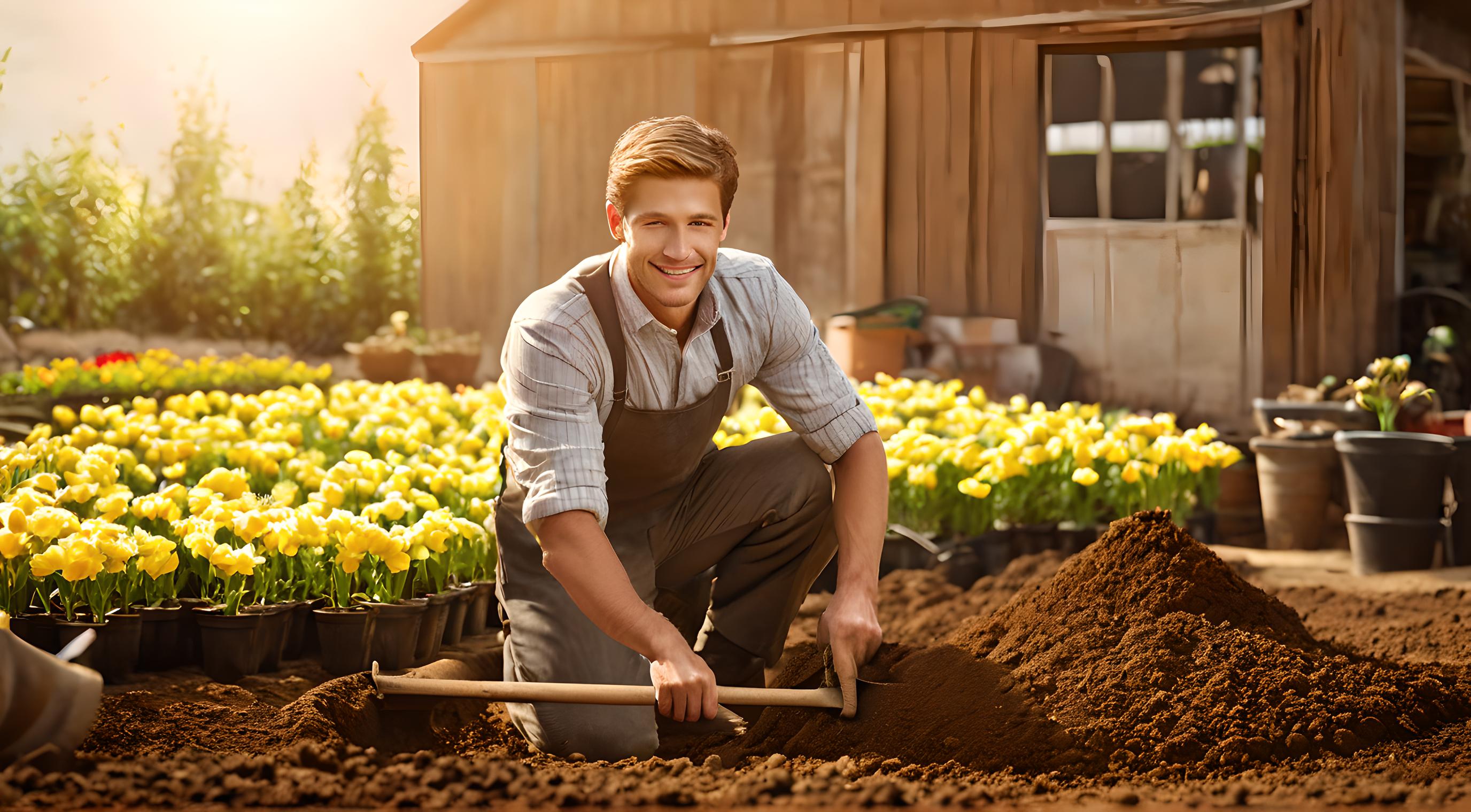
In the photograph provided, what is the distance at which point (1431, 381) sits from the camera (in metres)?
6.05

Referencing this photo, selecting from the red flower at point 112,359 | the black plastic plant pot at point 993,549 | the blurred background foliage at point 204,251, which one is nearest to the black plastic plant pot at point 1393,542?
the black plastic plant pot at point 993,549

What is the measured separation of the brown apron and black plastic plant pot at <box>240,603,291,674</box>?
49cm

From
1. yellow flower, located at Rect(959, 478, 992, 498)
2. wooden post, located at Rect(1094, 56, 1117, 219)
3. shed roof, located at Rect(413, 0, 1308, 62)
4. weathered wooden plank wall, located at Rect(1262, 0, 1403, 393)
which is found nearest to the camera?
yellow flower, located at Rect(959, 478, 992, 498)

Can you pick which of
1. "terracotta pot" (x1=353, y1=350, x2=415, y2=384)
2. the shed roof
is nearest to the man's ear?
the shed roof

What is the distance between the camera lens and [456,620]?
290 cm

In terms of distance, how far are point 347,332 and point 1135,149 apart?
28.4 feet

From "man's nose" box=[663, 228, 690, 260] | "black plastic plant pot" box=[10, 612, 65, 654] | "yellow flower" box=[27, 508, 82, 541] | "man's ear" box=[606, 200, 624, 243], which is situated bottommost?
"black plastic plant pot" box=[10, 612, 65, 654]

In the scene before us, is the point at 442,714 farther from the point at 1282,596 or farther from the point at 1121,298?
the point at 1121,298

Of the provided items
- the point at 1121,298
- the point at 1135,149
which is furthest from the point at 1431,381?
the point at 1135,149

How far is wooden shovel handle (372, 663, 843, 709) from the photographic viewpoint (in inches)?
78.0

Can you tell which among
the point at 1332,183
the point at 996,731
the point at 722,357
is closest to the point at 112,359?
the point at 722,357

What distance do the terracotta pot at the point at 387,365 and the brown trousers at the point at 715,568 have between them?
642 cm

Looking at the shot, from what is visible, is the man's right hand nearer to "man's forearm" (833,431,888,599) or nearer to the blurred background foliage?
"man's forearm" (833,431,888,599)

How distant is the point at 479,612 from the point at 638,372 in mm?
1036
